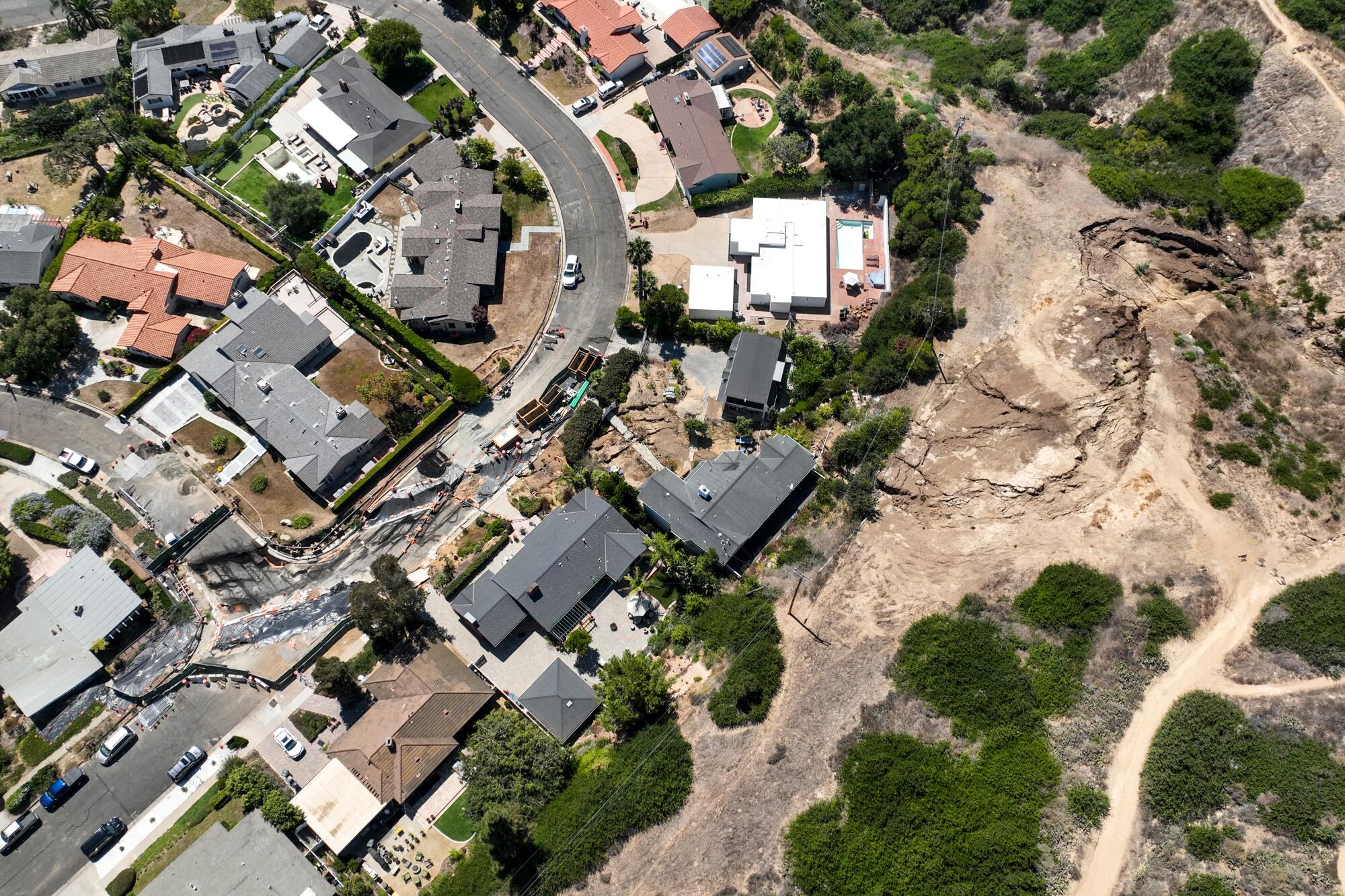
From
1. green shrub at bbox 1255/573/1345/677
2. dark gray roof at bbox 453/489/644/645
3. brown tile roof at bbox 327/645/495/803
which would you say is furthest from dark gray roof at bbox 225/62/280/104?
green shrub at bbox 1255/573/1345/677

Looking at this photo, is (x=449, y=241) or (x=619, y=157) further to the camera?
(x=619, y=157)

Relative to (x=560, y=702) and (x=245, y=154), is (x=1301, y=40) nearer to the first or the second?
(x=560, y=702)

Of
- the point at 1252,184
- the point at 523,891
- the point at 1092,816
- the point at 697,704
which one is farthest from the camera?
the point at 1252,184


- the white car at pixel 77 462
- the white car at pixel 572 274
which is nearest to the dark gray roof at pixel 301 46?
the white car at pixel 572 274

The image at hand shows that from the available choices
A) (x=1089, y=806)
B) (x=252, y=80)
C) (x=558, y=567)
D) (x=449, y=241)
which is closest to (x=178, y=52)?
(x=252, y=80)

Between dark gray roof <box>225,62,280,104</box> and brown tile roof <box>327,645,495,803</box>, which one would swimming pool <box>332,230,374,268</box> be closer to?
dark gray roof <box>225,62,280,104</box>

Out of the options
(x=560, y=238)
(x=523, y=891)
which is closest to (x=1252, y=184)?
(x=560, y=238)

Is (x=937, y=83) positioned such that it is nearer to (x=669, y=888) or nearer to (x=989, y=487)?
(x=989, y=487)
